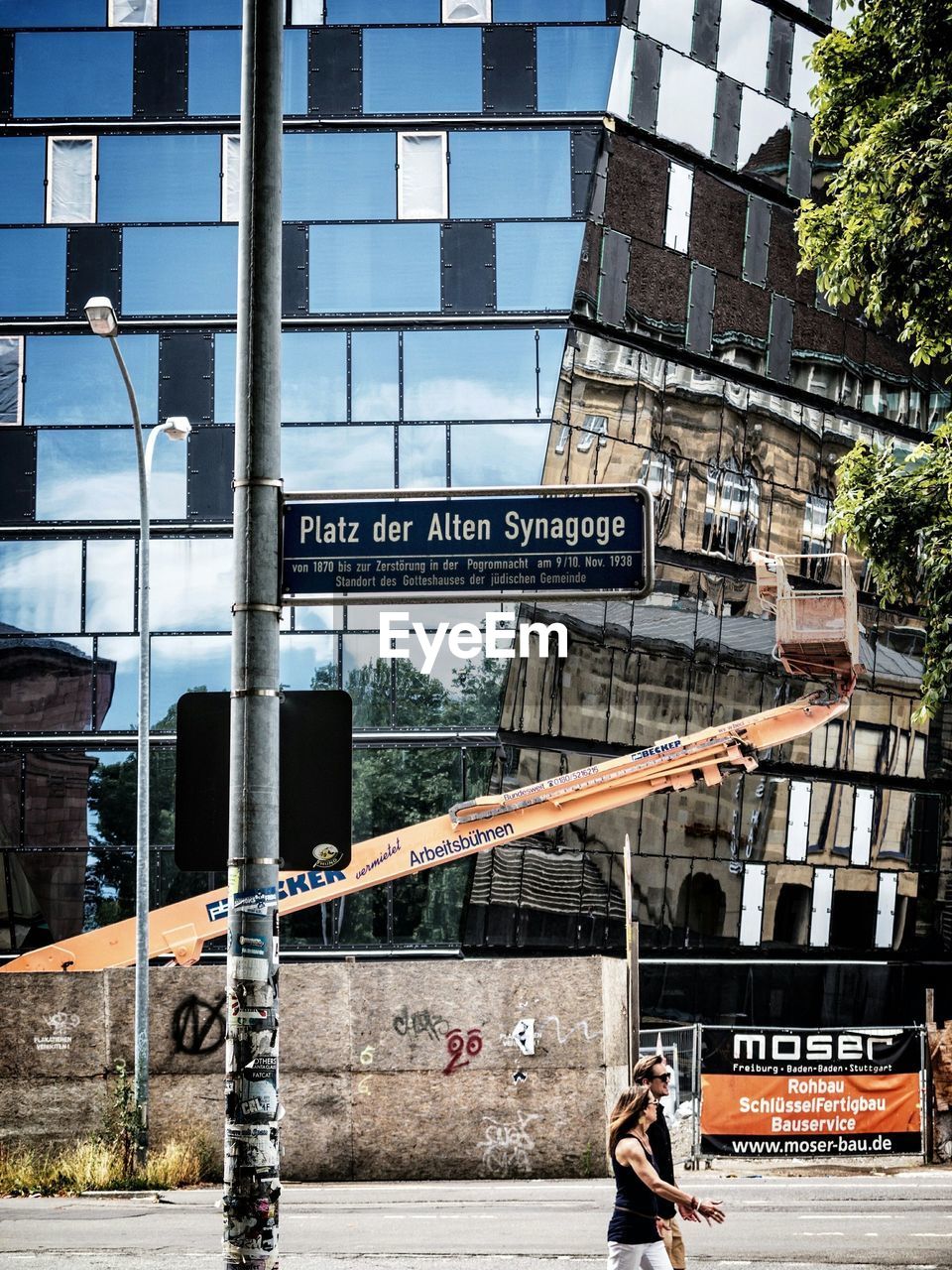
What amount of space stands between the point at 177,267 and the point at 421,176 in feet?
15.8

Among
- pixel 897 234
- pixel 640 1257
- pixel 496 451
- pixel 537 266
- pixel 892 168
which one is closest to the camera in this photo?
pixel 640 1257

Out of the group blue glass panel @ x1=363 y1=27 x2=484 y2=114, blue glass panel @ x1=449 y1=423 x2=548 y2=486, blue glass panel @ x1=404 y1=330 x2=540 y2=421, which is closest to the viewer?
blue glass panel @ x1=449 y1=423 x2=548 y2=486

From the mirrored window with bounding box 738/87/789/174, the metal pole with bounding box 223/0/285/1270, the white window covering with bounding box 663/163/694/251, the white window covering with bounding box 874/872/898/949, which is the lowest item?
the white window covering with bounding box 874/872/898/949

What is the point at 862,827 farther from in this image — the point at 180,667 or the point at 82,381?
the point at 82,381

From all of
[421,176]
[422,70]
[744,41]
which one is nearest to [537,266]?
[421,176]

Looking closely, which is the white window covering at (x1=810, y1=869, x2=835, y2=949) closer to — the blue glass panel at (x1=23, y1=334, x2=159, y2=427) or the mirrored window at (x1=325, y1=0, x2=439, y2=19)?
the blue glass panel at (x1=23, y1=334, x2=159, y2=427)

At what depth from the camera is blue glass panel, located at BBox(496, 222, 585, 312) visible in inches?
1194

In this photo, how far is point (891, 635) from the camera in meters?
33.3

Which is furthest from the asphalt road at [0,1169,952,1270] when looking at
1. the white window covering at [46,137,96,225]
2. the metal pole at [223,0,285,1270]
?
the white window covering at [46,137,96,225]

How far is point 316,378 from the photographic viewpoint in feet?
99.8

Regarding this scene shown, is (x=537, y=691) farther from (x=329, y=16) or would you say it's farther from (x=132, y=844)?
(x=329, y=16)

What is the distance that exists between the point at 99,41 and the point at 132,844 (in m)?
15.0

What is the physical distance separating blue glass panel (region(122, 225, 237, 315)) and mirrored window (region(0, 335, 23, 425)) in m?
2.14

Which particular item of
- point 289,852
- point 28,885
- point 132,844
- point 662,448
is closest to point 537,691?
point 662,448
